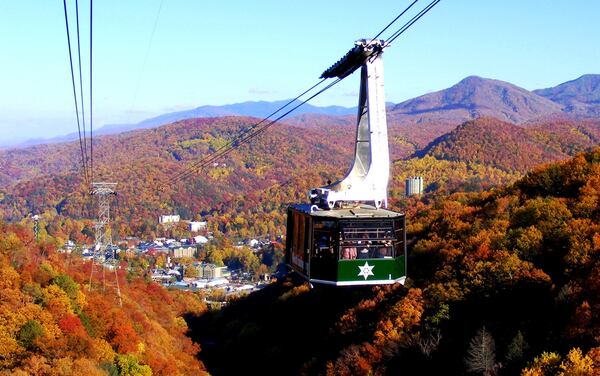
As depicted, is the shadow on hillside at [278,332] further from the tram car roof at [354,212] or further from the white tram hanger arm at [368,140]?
the white tram hanger arm at [368,140]

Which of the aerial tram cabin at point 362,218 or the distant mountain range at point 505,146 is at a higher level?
the aerial tram cabin at point 362,218

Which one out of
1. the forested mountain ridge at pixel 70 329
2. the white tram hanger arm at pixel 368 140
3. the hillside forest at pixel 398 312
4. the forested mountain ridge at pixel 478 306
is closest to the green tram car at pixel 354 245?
the white tram hanger arm at pixel 368 140

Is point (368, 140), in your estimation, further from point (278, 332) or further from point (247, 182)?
point (247, 182)

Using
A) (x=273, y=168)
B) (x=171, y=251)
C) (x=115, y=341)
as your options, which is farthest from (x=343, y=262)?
(x=273, y=168)

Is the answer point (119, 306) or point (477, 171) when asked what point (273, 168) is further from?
point (119, 306)

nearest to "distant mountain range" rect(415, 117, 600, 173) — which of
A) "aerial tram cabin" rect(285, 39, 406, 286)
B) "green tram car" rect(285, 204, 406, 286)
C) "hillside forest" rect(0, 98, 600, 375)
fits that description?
"hillside forest" rect(0, 98, 600, 375)

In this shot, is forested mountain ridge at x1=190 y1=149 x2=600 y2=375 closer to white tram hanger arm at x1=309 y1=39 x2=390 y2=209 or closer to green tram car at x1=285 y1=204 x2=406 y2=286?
green tram car at x1=285 y1=204 x2=406 y2=286
